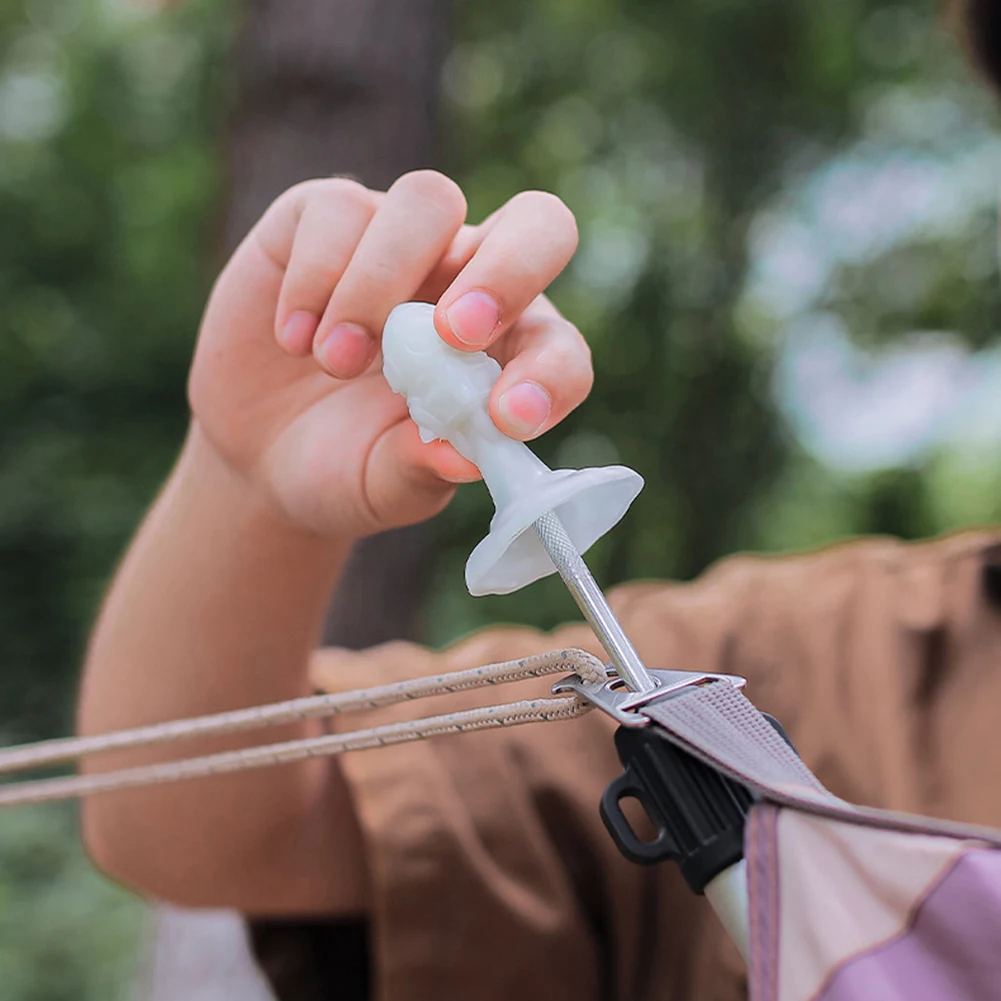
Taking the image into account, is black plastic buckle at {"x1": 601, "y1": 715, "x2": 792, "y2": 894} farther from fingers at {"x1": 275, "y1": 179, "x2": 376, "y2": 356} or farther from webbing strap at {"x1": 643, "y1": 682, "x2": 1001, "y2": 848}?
fingers at {"x1": 275, "y1": 179, "x2": 376, "y2": 356}

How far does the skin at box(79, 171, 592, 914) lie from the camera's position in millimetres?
382

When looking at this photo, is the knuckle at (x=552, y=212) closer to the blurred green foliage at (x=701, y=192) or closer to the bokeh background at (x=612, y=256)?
the bokeh background at (x=612, y=256)

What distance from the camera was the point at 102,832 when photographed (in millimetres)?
595

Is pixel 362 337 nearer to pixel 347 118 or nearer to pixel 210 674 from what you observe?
pixel 210 674

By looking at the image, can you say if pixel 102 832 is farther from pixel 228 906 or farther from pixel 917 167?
pixel 917 167

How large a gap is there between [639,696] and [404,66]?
4.10 feet

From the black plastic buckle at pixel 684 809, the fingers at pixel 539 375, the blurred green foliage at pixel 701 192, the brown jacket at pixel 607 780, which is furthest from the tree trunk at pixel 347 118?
the blurred green foliage at pixel 701 192

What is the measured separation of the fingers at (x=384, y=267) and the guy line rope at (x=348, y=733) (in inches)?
4.8

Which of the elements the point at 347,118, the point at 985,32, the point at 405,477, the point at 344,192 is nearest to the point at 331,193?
the point at 344,192

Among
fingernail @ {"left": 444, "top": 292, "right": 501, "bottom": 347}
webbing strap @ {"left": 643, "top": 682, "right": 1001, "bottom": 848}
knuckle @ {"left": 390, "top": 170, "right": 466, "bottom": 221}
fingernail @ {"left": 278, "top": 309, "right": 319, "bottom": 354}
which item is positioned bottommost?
webbing strap @ {"left": 643, "top": 682, "right": 1001, "bottom": 848}

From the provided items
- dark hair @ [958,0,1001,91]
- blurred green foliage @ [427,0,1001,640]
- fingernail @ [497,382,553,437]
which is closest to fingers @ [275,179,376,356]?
fingernail @ [497,382,553,437]

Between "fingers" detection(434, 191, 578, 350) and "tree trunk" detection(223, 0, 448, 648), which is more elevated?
"fingers" detection(434, 191, 578, 350)

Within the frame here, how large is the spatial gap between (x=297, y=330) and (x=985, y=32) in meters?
0.69

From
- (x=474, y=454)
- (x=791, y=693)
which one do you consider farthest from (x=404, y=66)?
(x=474, y=454)
